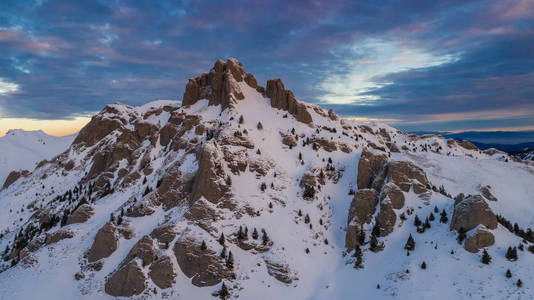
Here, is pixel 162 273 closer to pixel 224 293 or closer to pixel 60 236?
pixel 224 293

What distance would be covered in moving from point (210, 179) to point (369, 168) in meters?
37.8

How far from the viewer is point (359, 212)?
59.4 m

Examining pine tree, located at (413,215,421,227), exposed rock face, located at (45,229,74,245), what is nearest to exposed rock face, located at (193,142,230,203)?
exposed rock face, located at (45,229,74,245)

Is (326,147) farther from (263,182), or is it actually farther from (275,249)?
(275,249)

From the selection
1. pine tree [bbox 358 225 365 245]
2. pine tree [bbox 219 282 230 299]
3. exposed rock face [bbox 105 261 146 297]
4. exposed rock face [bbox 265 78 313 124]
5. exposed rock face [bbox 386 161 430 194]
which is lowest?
pine tree [bbox 219 282 230 299]

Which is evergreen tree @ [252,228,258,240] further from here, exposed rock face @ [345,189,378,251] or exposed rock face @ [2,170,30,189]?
exposed rock face @ [2,170,30,189]

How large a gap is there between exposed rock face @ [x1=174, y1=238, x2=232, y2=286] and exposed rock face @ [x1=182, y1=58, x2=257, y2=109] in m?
56.1

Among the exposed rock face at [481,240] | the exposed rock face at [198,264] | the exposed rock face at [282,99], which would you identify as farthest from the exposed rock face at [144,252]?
the exposed rock face at [282,99]

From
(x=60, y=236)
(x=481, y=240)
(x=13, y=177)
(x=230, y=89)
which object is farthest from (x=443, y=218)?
(x=13, y=177)

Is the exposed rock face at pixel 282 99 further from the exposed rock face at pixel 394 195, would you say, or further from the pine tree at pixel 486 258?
the pine tree at pixel 486 258

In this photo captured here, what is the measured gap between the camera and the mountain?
4544 centimetres

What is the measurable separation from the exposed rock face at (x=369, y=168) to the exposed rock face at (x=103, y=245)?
177 ft

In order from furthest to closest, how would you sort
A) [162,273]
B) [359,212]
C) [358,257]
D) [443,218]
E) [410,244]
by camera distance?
1. [359,212]
2. [443,218]
3. [358,257]
4. [410,244]
5. [162,273]

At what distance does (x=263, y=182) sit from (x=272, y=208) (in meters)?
7.31
